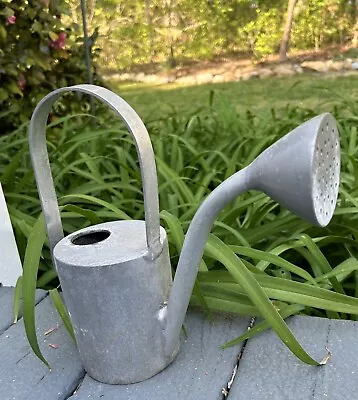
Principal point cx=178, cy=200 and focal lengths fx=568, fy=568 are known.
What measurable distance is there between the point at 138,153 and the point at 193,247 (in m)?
0.16

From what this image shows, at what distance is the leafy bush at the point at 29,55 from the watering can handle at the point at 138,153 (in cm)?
152

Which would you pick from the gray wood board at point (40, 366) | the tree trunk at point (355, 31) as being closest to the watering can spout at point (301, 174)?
the gray wood board at point (40, 366)

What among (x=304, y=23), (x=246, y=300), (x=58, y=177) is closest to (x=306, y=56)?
(x=304, y=23)

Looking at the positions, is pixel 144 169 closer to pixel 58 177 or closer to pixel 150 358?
pixel 150 358

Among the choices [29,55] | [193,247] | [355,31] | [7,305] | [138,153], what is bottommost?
[355,31]

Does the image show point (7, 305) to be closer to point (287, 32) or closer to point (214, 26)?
point (214, 26)

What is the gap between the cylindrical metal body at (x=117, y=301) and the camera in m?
0.88

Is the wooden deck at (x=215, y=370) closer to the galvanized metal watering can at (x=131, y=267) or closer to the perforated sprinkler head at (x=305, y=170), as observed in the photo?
the galvanized metal watering can at (x=131, y=267)

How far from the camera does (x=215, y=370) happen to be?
38.1 inches

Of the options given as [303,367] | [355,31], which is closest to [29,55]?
[303,367]

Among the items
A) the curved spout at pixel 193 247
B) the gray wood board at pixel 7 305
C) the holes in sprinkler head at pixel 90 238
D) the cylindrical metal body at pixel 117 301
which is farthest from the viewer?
the gray wood board at pixel 7 305

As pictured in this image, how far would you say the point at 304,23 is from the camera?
3.90 metres

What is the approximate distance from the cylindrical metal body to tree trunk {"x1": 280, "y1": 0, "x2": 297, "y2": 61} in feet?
10.8

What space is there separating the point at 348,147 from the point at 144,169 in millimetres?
1154
